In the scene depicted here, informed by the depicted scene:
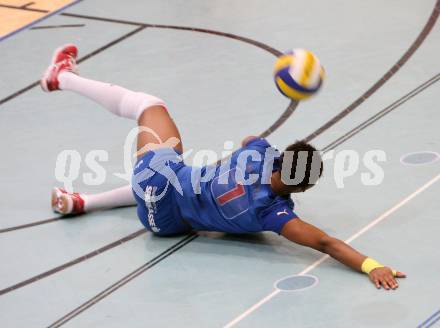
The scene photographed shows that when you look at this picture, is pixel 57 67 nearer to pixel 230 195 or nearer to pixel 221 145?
pixel 221 145

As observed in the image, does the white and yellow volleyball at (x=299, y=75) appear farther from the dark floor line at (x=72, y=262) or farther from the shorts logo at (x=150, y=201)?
the dark floor line at (x=72, y=262)

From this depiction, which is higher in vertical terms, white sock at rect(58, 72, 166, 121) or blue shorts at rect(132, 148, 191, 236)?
white sock at rect(58, 72, 166, 121)

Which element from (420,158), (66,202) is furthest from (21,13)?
(420,158)

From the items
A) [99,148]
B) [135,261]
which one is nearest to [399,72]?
[99,148]

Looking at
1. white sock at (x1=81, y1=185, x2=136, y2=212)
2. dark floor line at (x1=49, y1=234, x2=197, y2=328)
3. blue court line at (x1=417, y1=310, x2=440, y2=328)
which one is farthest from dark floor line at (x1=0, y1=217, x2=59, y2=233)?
blue court line at (x1=417, y1=310, x2=440, y2=328)

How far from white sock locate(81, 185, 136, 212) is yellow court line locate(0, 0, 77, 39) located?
3.71 m

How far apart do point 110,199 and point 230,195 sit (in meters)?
1.11

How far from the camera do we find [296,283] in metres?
5.80

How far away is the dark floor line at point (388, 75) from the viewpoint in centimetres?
751

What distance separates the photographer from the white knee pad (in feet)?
22.0

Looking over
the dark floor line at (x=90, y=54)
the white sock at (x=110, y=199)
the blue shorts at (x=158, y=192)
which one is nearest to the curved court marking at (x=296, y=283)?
the blue shorts at (x=158, y=192)

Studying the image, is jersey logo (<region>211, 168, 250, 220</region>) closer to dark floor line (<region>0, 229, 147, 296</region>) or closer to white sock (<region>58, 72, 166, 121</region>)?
dark floor line (<region>0, 229, 147, 296</region>)

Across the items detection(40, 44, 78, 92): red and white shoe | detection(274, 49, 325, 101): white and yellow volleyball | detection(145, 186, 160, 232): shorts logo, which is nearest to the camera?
detection(274, 49, 325, 101): white and yellow volleyball

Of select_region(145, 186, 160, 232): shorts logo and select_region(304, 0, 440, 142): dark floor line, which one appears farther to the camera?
select_region(304, 0, 440, 142): dark floor line
